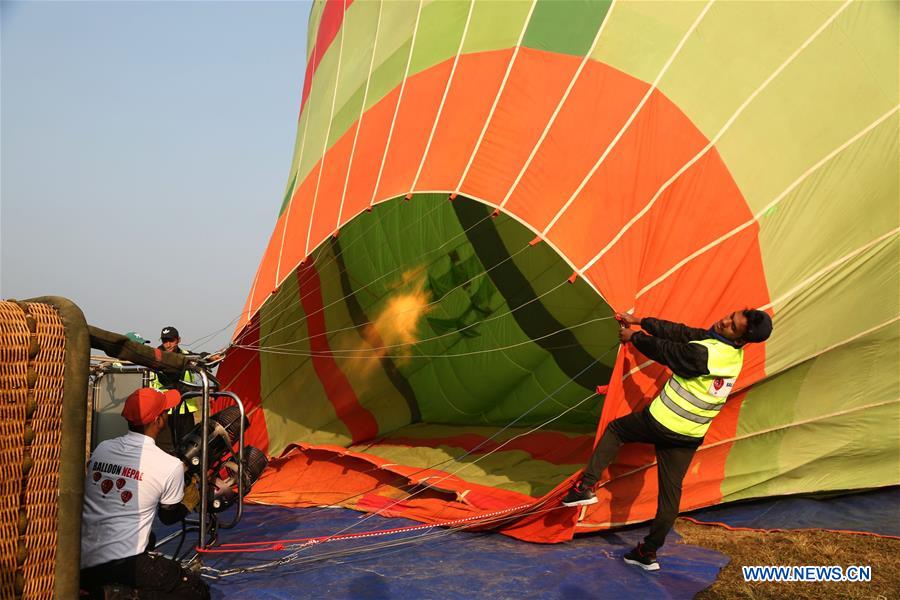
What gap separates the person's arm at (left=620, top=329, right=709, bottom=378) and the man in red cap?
1894 mm

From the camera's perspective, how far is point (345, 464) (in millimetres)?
4719

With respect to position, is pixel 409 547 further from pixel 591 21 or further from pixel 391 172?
pixel 591 21

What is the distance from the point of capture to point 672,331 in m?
3.13

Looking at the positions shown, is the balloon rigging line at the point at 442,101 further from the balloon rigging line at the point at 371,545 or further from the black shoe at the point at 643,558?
the black shoe at the point at 643,558

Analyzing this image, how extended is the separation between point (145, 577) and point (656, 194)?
8.70ft

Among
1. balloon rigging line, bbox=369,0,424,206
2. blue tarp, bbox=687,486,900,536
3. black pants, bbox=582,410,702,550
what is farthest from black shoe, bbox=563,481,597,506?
balloon rigging line, bbox=369,0,424,206

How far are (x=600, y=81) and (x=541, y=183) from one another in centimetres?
61

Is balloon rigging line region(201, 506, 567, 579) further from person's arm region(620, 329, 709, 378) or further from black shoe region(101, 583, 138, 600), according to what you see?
person's arm region(620, 329, 709, 378)

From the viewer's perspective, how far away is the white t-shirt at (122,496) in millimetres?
2312

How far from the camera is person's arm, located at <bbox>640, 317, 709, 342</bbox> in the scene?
3125mm

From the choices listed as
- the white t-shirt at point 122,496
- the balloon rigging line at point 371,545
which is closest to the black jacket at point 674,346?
the balloon rigging line at point 371,545

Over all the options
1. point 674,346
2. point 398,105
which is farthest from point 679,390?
point 398,105

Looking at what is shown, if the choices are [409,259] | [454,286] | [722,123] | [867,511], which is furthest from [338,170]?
[867,511]
